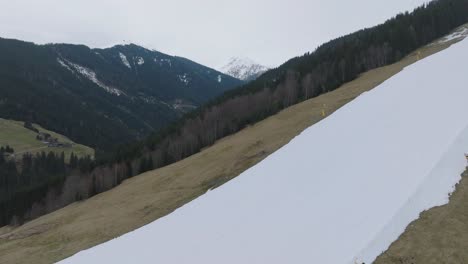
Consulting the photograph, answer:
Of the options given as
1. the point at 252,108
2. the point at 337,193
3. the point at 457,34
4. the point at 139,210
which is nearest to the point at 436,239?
the point at 337,193

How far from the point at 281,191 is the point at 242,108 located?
3949 inches

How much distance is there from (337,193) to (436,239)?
779 centimetres

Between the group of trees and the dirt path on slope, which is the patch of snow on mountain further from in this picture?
the group of trees

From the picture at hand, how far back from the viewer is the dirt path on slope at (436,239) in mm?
16141

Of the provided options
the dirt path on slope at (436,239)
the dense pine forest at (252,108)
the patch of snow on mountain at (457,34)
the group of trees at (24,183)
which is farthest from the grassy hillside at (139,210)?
the patch of snow on mountain at (457,34)

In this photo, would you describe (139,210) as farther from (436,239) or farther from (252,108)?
(252,108)

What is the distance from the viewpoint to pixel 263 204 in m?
28.9

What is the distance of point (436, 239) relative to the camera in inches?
673

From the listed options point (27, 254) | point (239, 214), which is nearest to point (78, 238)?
point (27, 254)

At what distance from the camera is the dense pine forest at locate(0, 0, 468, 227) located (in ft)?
356

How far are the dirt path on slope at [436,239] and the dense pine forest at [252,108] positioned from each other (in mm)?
85097

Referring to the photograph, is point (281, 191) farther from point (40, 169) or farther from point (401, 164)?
point (40, 169)

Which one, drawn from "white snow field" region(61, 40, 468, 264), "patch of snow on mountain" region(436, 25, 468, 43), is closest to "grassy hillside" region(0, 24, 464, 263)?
"white snow field" region(61, 40, 468, 264)

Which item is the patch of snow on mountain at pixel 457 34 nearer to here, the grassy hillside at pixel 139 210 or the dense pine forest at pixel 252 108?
the dense pine forest at pixel 252 108
